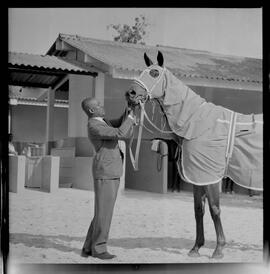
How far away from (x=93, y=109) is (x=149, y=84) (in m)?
0.54

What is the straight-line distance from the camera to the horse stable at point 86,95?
167 inches

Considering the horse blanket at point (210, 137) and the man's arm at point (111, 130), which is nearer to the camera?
the man's arm at point (111, 130)

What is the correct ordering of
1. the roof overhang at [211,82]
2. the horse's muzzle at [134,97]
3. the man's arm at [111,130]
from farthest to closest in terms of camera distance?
the roof overhang at [211,82], the horse's muzzle at [134,97], the man's arm at [111,130]

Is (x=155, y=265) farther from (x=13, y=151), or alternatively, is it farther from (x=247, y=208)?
(x=13, y=151)

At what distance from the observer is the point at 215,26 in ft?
14.3

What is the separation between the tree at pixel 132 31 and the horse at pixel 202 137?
0.20 metres

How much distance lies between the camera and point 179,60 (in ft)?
14.4

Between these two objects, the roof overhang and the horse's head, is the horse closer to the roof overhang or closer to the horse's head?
the horse's head

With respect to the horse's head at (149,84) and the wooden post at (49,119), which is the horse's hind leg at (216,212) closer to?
the horse's head at (149,84)

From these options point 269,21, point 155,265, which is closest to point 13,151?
point 155,265

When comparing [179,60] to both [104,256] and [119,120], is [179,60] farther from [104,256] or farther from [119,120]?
[104,256]

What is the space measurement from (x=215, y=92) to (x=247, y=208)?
111cm

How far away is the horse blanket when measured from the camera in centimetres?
421

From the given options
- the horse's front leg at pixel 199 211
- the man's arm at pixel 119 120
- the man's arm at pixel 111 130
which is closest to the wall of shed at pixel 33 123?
the man's arm at pixel 111 130
